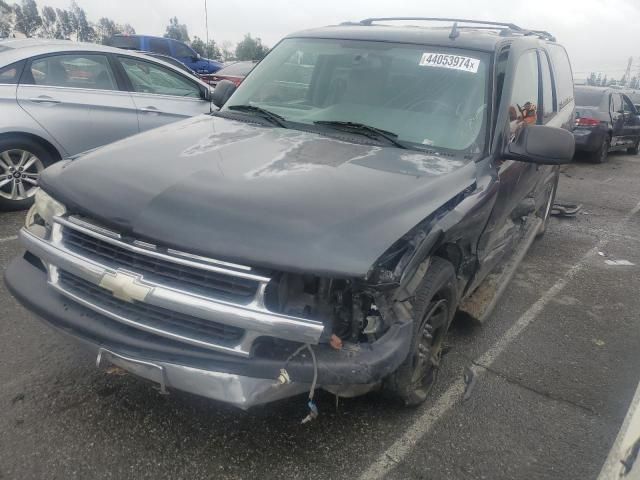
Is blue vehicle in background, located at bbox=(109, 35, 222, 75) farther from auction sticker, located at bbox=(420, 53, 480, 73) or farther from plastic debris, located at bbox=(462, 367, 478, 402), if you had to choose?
plastic debris, located at bbox=(462, 367, 478, 402)

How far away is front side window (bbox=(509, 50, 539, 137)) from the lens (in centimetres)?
343

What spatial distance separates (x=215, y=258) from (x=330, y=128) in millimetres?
1473

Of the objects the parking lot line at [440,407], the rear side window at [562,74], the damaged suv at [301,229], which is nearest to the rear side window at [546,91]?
the rear side window at [562,74]

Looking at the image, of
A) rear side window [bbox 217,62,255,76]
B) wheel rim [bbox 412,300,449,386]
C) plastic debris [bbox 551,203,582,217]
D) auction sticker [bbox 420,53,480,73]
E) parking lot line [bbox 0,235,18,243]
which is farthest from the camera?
rear side window [bbox 217,62,255,76]

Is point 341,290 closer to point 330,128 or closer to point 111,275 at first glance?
point 111,275

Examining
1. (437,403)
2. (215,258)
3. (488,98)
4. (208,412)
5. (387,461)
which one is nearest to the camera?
(215,258)

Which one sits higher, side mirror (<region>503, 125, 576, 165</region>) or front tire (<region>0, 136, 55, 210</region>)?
side mirror (<region>503, 125, 576, 165</region>)

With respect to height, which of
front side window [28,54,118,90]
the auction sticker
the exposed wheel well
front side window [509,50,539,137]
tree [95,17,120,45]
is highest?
the auction sticker

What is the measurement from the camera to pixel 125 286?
214 centimetres

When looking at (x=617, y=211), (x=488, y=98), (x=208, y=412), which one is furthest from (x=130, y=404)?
(x=617, y=211)

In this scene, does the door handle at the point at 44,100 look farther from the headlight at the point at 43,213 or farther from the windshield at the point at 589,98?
the windshield at the point at 589,98

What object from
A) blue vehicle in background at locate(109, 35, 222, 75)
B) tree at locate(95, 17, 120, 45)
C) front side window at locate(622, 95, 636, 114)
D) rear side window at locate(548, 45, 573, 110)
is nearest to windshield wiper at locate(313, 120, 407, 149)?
rear side window at locate(548, 45, 573, 110)

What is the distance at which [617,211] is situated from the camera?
768 cm

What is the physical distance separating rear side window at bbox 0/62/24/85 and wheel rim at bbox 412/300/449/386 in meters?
4.78
